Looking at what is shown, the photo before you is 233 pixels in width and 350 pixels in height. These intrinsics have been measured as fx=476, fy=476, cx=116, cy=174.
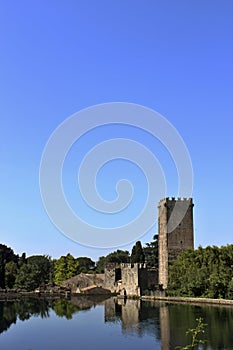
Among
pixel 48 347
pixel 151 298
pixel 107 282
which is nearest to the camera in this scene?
pixel 48 347

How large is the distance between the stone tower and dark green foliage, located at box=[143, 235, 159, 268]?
29.8 ft

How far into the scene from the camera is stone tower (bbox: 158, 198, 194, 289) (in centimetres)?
4844

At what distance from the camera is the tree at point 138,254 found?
5522 centimetres

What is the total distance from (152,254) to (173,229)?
1153cm

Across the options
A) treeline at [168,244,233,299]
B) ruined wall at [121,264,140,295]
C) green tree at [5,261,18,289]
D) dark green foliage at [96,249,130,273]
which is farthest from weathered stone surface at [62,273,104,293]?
dark green foliage at [96,249,130,273]

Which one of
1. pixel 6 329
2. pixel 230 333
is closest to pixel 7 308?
pixel 6 329

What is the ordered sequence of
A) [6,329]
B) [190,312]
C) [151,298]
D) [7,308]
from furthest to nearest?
[151,298] < [7,308] < [190,312] < [6,329]

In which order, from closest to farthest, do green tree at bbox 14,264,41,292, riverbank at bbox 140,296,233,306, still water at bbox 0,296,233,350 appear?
still water at bbox 0,296,233,350
riverbank at bbox 140,296,233,306
green tree at bbox 14,264,41,292

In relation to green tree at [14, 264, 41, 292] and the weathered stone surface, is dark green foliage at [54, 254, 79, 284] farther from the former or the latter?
green tree at [14, 264, 41, 292]

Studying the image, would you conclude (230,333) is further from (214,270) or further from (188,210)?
(188,210)

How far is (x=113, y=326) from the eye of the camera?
23297mm

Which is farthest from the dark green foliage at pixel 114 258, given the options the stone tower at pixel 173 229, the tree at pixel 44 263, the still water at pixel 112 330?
the still water at pixel 112 330

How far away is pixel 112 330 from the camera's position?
859 inches

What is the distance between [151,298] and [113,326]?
60.5ft
